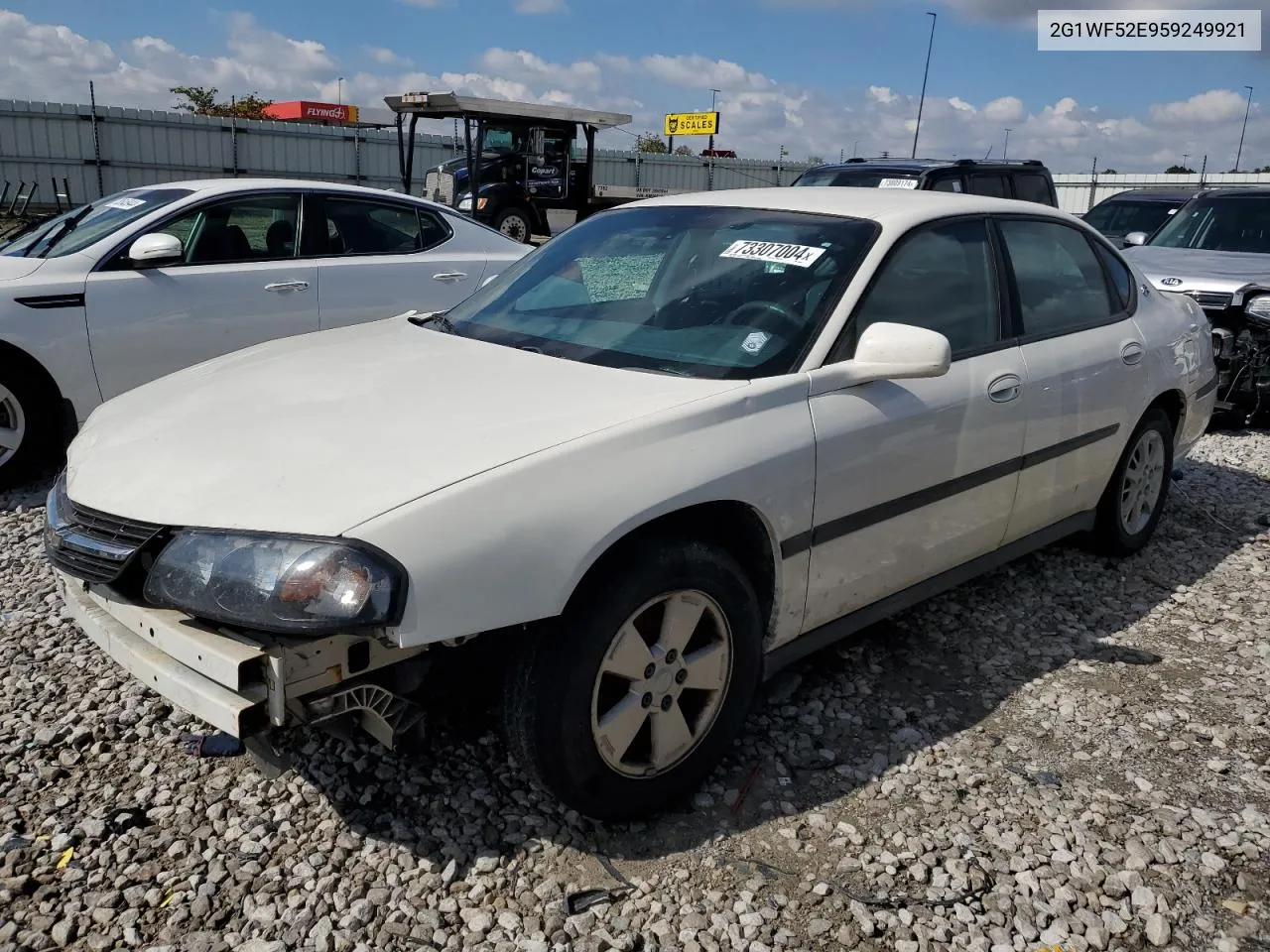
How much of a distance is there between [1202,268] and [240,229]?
22.3ft

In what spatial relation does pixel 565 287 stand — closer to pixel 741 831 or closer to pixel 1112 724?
pixel 741 831

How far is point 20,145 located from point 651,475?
25042 mm

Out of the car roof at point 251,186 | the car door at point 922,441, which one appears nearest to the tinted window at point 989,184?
the car roof at point 251,186

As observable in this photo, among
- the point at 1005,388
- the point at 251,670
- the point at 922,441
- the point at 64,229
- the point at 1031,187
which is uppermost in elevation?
the point at 1031,187

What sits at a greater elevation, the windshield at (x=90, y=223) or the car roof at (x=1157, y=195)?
the car roof at (x=1157, y=195)

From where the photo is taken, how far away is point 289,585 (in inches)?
83.5

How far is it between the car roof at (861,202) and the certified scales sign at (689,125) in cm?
4420

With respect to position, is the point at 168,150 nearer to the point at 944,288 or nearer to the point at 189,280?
the point at 189,280

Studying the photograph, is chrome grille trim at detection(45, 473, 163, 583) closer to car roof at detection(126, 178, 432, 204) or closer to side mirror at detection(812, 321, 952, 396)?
side mirror at detection(812, 321, 952, 396)

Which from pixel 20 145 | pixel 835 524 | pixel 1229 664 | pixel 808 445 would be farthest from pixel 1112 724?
pixel 20 145

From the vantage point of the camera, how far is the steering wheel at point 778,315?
3039mm

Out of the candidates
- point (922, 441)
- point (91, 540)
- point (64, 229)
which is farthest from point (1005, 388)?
point (64, 229)

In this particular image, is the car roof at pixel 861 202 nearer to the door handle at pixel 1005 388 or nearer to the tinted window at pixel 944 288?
the tinted window at pixel 944 288

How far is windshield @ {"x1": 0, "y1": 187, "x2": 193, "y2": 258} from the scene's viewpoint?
5613 mm
